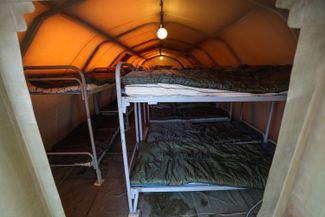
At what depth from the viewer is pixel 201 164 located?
168 centimetres

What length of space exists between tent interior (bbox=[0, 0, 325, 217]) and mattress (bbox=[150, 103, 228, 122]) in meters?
0.07

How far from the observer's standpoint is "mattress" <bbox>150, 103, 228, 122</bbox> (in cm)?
311

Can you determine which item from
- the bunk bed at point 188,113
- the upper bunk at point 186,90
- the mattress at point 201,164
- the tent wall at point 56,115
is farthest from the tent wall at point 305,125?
the tent wall at point 56,115

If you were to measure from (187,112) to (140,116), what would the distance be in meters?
1.42

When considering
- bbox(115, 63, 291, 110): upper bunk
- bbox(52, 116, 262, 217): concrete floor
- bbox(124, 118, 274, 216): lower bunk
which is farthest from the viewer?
bbox(52, 116, 262, 217): concrete floor

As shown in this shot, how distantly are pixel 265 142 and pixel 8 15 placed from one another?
2.64 meters

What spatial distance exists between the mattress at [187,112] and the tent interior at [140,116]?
0.23ft

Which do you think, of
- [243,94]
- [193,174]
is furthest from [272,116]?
[193,174]

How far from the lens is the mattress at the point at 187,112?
10.2ft

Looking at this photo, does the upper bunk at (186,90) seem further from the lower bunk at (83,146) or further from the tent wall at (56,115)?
the tent wall at (56,115)

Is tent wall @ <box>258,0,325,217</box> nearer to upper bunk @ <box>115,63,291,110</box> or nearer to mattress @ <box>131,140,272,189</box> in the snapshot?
upper bunk @ <box>115,63,291,110</box>

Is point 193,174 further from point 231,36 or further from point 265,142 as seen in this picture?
point 231,36

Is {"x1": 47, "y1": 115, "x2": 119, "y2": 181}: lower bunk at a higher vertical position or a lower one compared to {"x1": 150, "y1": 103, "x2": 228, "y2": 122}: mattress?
lower

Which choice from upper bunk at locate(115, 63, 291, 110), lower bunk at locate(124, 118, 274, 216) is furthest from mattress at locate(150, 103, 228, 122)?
upper bunk at locate(115, 63, 291, 110)
